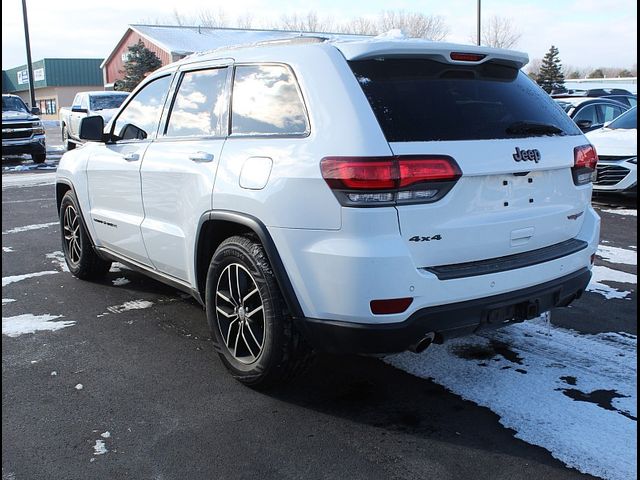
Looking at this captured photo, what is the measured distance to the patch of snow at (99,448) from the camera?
3004 mm

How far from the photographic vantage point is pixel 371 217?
2879 millimetres

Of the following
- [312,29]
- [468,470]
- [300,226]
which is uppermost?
[312,29]

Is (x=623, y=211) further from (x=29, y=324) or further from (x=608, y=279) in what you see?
(x=29, y=324)

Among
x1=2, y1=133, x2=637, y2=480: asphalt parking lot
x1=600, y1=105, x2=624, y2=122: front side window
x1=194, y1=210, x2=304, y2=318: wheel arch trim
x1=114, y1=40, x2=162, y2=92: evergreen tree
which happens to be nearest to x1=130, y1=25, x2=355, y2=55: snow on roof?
x1=114, y1=40, x2=162, y2=92: evergreen tree

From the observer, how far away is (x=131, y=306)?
516 centimetres

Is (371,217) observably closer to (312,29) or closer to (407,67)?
(407,67)

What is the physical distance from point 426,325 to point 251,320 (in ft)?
3.50

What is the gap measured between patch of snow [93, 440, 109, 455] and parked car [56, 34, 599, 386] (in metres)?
0.85

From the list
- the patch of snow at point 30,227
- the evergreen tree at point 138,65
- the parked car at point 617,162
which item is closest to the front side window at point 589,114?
the parked car at point 617,162

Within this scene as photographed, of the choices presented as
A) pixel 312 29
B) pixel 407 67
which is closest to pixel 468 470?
pixel 407 67

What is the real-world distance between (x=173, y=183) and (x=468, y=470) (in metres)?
2.46

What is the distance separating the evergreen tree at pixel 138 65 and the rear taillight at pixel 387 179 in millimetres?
40226

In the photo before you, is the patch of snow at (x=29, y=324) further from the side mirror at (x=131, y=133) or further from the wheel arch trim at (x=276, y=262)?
the wheel arch trim at (x=276, y=262)

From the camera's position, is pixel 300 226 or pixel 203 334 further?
pixel 203 334
